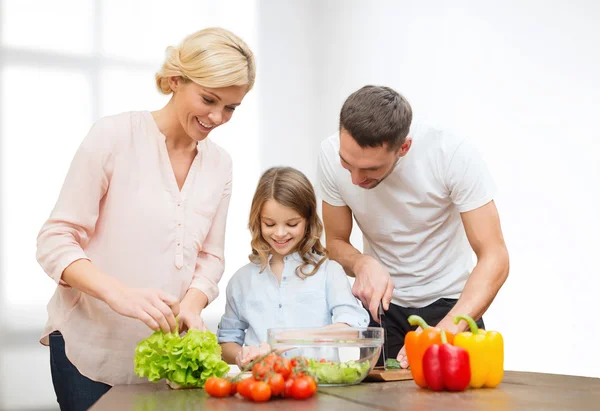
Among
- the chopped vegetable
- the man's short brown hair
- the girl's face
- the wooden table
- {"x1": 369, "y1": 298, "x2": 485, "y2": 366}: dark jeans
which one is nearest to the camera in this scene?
the wooden table

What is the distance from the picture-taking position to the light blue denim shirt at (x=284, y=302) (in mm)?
2479

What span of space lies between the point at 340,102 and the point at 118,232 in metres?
3.52

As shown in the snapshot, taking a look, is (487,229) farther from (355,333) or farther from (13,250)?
(13,250)

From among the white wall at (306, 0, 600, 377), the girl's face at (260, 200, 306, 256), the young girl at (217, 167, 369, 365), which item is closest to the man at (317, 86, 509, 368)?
the young girl at (217, 167, 369, 365)

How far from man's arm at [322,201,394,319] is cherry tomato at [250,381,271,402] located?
2.44 feet

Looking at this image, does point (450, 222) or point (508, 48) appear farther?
point (508, 48)

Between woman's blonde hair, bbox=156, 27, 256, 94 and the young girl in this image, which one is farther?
the young girl

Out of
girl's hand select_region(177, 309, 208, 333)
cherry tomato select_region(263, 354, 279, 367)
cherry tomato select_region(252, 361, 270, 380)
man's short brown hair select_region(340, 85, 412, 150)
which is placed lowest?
cherry tomato select_region(252, 361, 270, 380)

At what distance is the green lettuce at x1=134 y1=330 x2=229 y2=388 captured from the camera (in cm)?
180

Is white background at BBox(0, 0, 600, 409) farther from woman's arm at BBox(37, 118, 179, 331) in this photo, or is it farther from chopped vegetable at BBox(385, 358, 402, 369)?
woman's arm at BBox(37, 118, 179, 331)

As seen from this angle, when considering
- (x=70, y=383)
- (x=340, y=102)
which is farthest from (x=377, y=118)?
(x=340, y=102)

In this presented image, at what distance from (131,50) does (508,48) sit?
99.2 inches

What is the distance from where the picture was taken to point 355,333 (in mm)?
1864

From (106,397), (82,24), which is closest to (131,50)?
(82,24)
